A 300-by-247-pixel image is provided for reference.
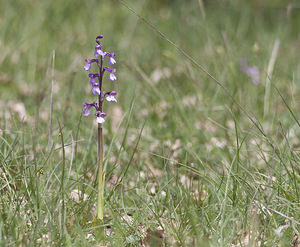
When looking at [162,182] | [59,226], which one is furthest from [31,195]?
[162,182]

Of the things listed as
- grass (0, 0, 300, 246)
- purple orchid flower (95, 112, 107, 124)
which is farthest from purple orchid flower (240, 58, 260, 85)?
purple orchid flower (95, 112, 107, 124)

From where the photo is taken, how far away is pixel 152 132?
3611mm

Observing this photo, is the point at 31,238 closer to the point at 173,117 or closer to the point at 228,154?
the point at 228,154

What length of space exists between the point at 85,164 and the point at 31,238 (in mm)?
1071

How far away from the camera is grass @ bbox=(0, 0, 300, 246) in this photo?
2.00 meters

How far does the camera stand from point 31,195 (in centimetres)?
207

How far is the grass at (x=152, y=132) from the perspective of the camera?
200 cm

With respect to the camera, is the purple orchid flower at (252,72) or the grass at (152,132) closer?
the grass at (152,132)

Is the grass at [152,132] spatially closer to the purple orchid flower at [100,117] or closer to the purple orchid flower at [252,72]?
the purple orchid flower at [252,72]

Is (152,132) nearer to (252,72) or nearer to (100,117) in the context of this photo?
(252,72)

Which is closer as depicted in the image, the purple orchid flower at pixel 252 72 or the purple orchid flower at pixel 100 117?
the purple orchid flower at pixel 100 117

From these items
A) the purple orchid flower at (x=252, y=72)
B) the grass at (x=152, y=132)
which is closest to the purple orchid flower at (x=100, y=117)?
the grass at (x=152, y=132)

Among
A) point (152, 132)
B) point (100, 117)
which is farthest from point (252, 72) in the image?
point (100, 117)

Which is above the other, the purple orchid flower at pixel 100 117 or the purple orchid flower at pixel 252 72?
the purple orchid flower at pixel 252 72
